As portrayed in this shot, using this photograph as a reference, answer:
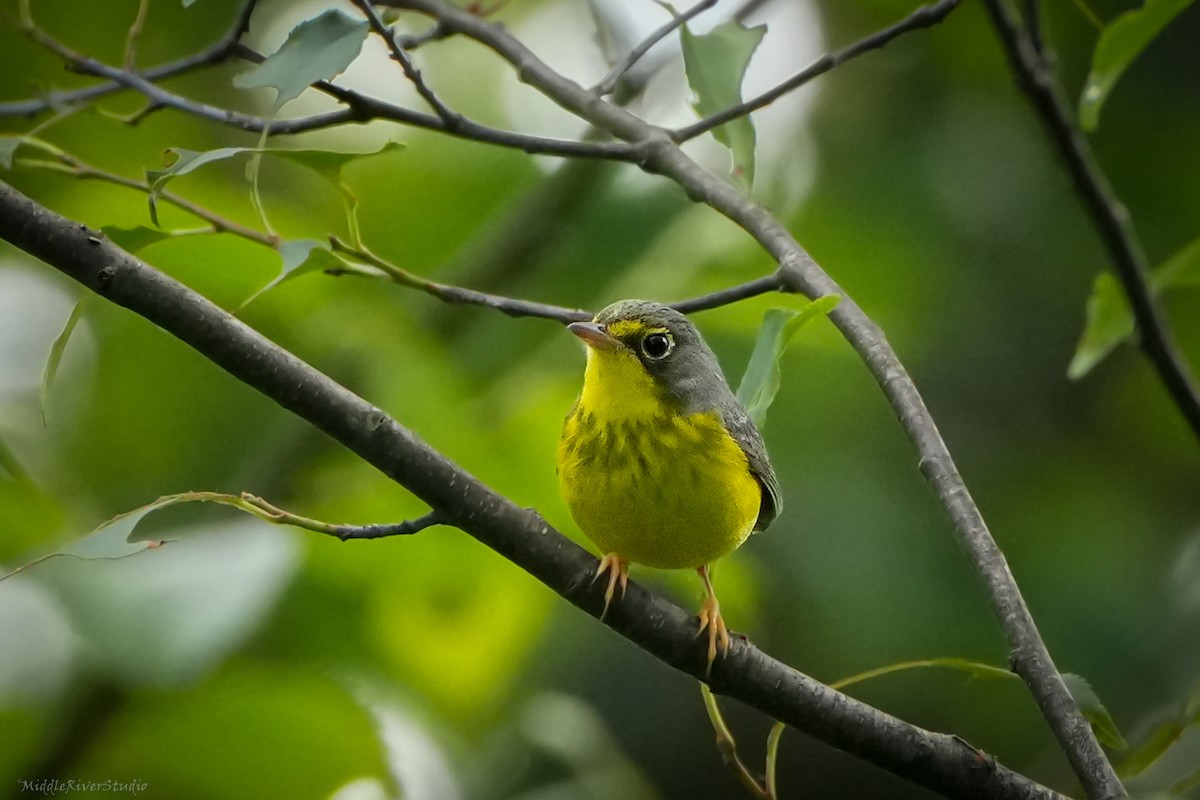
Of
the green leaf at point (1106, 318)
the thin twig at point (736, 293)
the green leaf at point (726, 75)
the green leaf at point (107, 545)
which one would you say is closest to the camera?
the green leaf at point (107, 545)

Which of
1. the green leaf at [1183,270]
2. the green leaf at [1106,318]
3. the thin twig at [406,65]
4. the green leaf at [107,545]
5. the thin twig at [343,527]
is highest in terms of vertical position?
the thin twig at [406,65]

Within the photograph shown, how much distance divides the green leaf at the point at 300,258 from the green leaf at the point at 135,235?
7.7 inches

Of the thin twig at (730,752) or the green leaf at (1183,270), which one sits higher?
the green leaf at (1183,270)

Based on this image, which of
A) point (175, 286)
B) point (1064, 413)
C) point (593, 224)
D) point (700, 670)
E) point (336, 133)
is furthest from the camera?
point (1064, 413)

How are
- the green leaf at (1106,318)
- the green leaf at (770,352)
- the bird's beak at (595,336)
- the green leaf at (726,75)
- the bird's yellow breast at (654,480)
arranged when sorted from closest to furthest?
1. the green leaf at (770,352)
2. the green leaf at (1106,318)
3. the green leaf at (726,75)
4. the bird's yellow breast at (654,480)
5. the bird's beak at (595,336)

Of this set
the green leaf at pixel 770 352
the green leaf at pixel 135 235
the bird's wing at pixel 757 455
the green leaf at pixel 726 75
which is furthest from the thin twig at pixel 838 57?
the green leaf at pixel 135 235

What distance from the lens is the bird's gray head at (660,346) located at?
3.12 m

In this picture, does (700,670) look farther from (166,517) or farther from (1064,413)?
(1064,413)

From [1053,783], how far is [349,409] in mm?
3674

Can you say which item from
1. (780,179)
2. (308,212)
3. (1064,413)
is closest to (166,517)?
(308,212)

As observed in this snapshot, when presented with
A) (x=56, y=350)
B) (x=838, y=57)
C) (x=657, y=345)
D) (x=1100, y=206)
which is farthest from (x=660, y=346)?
(x=56, y=350)

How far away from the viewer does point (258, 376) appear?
1866 mm

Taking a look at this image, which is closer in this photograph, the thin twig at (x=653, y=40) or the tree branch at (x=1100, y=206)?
the tree branch at (x=1100, y=206)

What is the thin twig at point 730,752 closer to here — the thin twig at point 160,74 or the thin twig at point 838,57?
the thin twig at point 838,57
